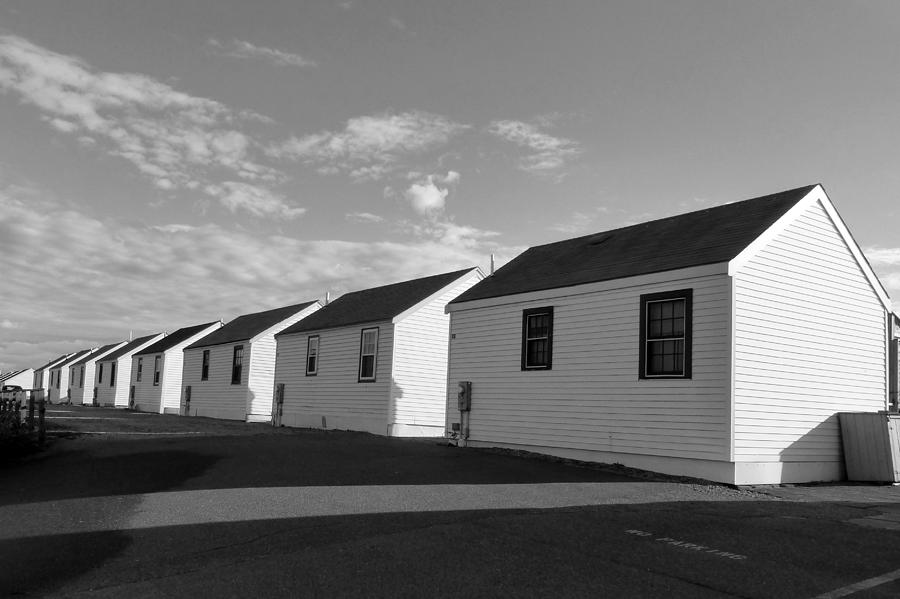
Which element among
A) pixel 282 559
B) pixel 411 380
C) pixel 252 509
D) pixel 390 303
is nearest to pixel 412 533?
pixel 282 559

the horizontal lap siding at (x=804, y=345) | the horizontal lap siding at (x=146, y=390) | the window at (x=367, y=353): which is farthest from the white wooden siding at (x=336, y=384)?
the horizontal lap siding at (x=146, y=390)

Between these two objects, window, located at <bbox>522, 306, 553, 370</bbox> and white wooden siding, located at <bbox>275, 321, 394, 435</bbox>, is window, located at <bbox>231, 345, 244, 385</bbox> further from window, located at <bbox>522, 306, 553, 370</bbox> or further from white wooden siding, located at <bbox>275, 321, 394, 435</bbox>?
window, located at <bbox>522, 306, 553, 370</bbox>

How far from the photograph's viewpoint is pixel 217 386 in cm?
3919

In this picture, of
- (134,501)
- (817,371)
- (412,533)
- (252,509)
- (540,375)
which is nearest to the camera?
(412,533)

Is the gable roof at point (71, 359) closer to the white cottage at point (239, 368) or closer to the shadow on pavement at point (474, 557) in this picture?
the white cottage at point (239, 368)

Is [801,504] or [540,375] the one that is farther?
[540,375]

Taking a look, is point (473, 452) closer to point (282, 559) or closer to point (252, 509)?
point (252, 509)

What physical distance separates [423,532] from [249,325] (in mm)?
32685

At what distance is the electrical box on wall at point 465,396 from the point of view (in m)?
20.9

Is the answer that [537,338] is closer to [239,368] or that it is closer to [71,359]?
[239,368]

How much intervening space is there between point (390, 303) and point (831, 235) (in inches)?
609

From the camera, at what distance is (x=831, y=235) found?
17344mm

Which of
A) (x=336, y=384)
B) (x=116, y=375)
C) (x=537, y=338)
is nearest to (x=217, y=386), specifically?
(x=336, y=384)

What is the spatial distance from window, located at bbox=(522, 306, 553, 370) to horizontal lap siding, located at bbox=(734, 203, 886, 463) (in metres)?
4.98
